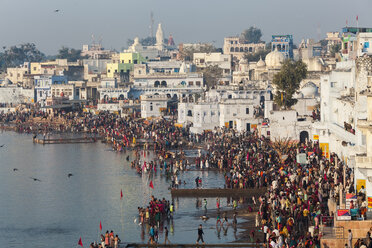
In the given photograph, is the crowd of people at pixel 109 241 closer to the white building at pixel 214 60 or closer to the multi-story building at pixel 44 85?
the multi-story building at pixel 44 85

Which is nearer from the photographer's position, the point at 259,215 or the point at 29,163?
the point at 259,215

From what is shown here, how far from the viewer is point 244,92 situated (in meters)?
75.3

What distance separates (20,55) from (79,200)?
124066mm

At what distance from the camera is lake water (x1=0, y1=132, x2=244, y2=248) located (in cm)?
3431

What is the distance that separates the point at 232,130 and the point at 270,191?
1034 inches

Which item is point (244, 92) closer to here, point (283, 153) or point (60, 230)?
point (283, 153)

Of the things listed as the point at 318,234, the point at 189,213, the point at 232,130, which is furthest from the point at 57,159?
the point at 318,234

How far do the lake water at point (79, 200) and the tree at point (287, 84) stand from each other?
10.7m

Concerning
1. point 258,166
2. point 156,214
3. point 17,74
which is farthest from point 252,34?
point 156,214

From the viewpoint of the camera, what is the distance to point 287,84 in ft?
Answer: 203

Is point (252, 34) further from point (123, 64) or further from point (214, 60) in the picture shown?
point (123, 64)

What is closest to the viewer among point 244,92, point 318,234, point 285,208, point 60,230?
point 318,234

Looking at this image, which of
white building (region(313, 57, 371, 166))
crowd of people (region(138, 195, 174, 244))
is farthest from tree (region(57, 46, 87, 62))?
crowd of people (region(138, 195, 174, 244))

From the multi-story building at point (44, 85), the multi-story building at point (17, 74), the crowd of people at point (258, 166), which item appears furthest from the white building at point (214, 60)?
the crowd of people at point (258, 166)
